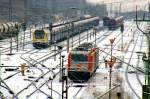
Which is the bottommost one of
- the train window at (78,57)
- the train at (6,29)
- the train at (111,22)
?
the train at (111,22)

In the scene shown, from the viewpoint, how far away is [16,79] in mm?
28531

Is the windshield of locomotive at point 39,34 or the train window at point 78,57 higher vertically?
the train window at point 78,57

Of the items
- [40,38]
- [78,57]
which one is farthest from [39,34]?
[78,57]

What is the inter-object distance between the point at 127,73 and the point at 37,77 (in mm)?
6927

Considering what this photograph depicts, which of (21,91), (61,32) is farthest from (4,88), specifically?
(61,32)

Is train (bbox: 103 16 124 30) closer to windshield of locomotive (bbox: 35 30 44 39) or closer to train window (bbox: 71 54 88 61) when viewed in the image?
windshield of locomotive (bbox: 35 30 44 39)

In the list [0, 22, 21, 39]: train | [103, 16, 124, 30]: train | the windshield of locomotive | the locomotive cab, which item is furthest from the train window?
[103, 16, 124, 30]: train

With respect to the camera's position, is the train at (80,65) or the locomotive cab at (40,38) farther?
the locomotive cab at (40,38)

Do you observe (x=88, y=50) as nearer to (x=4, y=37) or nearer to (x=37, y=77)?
(x=37, y=77)

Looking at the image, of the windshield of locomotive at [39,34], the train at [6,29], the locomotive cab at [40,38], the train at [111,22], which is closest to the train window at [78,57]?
the locomotive cab at [40,38]

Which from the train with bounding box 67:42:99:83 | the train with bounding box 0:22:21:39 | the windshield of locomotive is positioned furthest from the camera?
the train with bounding box 0:22:21:39

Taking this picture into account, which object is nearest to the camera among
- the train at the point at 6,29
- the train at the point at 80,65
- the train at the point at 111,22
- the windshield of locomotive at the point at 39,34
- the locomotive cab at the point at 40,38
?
the train at the point at 80,65

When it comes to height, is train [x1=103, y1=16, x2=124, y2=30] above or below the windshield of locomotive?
below

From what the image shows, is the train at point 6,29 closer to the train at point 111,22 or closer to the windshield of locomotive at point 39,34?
the windshield of locomotive at point 39,34
